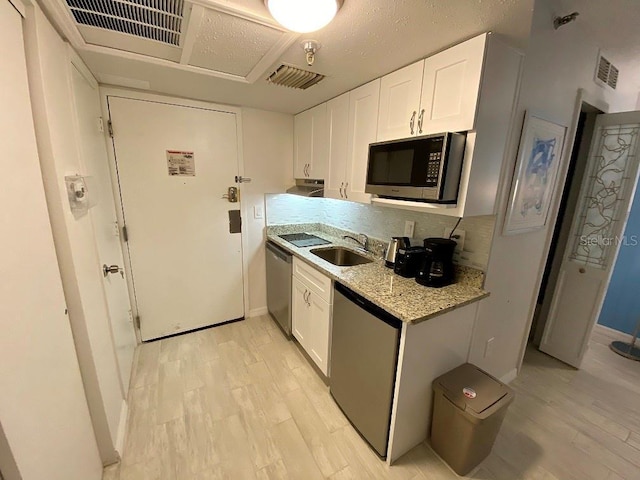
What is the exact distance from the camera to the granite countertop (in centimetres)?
126

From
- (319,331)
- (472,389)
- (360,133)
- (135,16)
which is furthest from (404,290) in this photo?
(135,16)

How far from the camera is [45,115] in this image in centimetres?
98

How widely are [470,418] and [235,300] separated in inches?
87.6

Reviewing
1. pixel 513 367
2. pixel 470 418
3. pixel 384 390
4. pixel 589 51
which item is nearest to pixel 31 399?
pixel 384 390

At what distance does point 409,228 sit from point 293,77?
1.34m

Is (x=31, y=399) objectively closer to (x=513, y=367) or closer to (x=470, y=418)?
(x=470, y=418)

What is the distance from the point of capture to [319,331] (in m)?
1.93

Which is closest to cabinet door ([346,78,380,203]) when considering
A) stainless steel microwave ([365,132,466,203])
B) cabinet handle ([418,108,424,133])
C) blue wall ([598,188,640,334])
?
stainless steel microwave ([365,132,466,203])

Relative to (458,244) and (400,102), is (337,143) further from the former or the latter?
(458,244)

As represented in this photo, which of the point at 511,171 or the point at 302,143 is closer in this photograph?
the point at 511,171

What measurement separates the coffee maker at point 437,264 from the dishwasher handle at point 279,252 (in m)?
1.13

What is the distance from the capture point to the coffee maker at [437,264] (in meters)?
1.54

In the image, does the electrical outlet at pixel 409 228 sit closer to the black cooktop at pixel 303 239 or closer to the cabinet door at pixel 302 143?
the black cooktop at pixel 303 239

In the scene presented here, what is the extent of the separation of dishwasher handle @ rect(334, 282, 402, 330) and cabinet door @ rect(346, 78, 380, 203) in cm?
63
